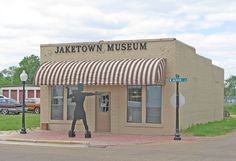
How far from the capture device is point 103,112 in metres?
25.2

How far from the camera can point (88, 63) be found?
A: 981 inches

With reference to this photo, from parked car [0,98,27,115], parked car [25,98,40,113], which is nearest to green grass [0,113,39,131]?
parked car [0,98,27,115]

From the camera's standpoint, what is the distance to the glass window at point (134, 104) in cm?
2442

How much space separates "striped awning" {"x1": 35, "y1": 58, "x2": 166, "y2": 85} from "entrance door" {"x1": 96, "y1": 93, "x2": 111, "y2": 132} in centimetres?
142

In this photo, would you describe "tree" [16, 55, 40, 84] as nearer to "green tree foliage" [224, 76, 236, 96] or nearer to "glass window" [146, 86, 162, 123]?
"green tree foliage" [224, 76, 236, 96]

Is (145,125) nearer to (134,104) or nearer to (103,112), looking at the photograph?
(134,104)

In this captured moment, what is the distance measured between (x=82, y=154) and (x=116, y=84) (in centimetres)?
774

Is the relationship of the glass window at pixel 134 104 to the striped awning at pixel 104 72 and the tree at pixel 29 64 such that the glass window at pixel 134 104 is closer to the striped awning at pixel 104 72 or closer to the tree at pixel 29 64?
the striped awning at pixel 104 72

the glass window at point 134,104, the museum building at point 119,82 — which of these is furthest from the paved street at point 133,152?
the glass window at point 134,104

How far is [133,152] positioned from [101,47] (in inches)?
378

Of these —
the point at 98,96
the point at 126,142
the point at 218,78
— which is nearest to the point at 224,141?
the point at 126,142

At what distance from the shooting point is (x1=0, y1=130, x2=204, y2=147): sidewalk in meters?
20.3

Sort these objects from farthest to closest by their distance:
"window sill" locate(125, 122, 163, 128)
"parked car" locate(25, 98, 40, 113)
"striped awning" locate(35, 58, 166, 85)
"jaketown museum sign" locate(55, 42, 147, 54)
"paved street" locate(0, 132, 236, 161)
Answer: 1. "parked car" locate(25, 98, 40, 113)
2. "jaketown museum sign" locate(55, 42, 147, 54)
3. "window sill" locate(125, 122, 163, 128)
4. "striped awning" locate(35, 58, 166, 85)
5. "paved street" locate(0, 132, 236, 161)

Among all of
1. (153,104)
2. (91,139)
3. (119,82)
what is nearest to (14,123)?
(119,82)
